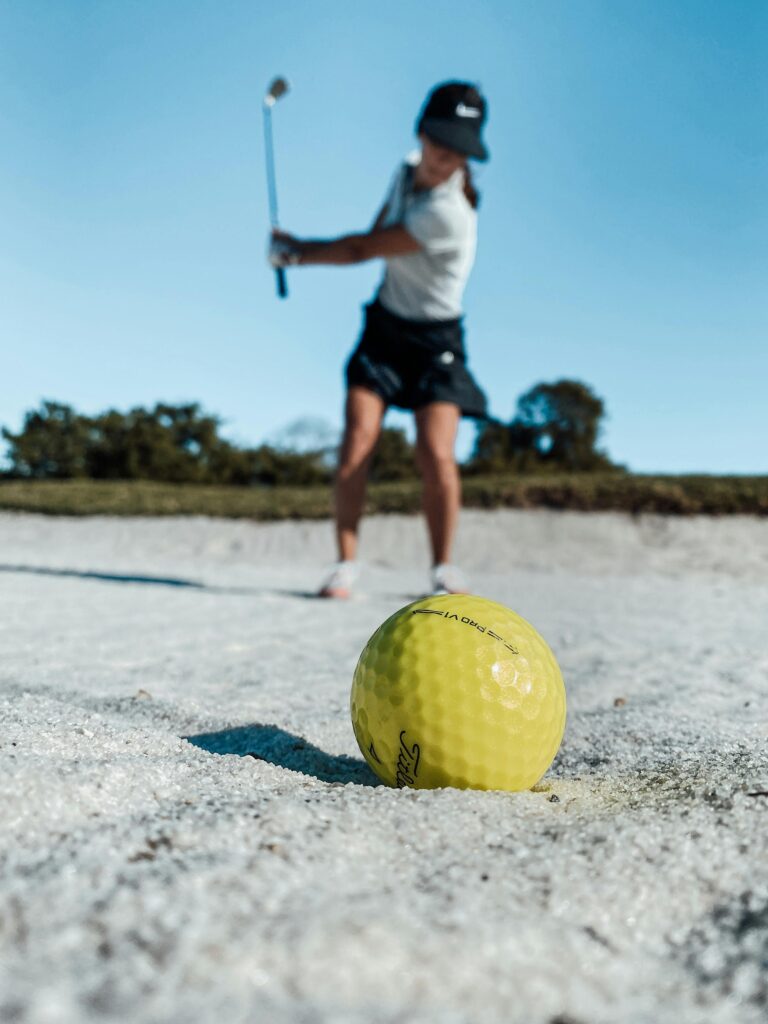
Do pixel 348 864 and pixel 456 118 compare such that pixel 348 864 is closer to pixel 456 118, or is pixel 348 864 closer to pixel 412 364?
pixel 412 364

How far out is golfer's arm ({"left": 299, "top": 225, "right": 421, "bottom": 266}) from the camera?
399cm

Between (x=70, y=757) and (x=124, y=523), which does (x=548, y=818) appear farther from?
(x=124, y=523)

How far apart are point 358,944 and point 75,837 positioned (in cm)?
40

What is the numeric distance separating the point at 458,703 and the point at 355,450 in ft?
9.46

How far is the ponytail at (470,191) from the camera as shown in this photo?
4227 millimetres

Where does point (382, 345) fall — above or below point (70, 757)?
above

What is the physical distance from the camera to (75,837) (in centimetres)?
95

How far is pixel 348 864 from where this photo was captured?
94 centimetres

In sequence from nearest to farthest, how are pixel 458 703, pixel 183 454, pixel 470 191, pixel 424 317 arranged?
pixel 458 703 → pixel 424 317 → pixel 470 191 → pixel 183 454

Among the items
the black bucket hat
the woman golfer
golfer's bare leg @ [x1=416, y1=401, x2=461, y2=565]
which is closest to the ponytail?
the woman golfer

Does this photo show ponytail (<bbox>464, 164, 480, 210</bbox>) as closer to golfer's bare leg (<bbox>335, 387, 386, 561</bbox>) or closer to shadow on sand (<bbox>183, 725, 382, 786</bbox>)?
golfer's bare leg (<bbox>335, 387, 386, 561</bbox>)

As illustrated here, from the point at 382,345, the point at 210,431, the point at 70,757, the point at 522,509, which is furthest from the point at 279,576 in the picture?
the point at 210,431

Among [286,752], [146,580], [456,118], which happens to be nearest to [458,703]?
[286,752]

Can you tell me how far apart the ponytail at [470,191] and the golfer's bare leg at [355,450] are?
1.25m
